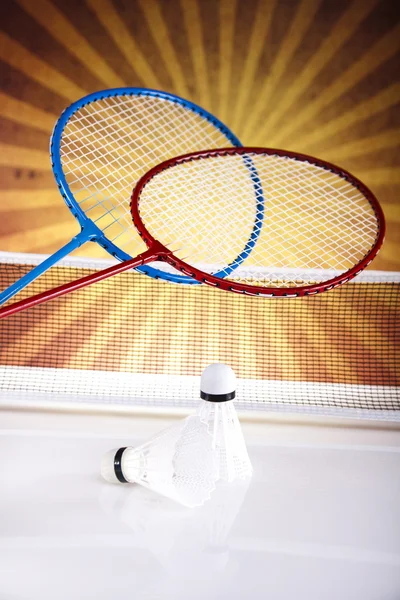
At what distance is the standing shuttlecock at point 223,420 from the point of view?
1034mm

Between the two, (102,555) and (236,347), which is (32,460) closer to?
(102,555)

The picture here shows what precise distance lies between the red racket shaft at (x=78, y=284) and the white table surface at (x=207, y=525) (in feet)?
1.16

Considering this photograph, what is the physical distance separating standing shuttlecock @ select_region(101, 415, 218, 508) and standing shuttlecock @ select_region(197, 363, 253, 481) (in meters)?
0.03

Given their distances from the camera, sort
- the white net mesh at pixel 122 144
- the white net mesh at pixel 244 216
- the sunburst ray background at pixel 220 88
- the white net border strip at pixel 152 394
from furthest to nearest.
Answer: the sunburst ray background at pixel 220 88, the white net mesh at pixel 122 144, the white net mesh at pixel 244 216, the white net border strip at pixel 152 394

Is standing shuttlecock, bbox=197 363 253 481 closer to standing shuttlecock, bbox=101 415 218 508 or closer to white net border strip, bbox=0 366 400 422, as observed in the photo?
standing shuttlecock, bbox=101 415 218 508

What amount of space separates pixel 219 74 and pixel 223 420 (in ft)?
5.97

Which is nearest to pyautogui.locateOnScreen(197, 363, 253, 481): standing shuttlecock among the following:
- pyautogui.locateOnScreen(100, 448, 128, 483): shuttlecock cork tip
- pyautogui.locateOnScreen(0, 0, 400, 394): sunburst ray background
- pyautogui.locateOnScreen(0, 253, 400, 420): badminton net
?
pyautogui.locateOnScreen(100, 448, 128, 483): shuttlecock cork tip

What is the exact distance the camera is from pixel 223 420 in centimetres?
107

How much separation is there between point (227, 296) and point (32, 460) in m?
1.35

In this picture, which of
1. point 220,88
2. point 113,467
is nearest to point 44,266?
point 113,467

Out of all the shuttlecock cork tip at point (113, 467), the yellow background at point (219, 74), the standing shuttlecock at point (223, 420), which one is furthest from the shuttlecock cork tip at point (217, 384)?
the yellow background at point (219, 74)

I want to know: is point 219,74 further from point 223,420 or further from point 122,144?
point 223,420

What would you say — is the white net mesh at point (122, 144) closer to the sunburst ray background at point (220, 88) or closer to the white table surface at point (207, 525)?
the sunburst ray background at point (220, 88)

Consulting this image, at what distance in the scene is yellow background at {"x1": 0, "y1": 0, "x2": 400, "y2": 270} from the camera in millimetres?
2385
